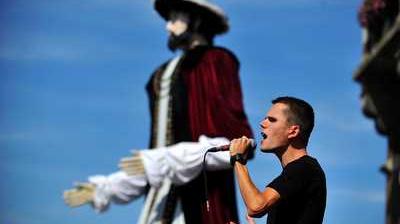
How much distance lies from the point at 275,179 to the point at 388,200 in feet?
40.5

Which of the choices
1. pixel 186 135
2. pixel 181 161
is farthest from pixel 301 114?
pixel 186 135

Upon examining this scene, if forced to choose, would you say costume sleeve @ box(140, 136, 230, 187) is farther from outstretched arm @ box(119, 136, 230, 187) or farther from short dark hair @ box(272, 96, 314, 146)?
short dark hair @ box(272, 96, 314, 146)

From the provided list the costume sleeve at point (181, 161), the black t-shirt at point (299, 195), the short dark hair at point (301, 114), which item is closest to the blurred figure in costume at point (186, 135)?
the costume sleeve at point (181, 161)

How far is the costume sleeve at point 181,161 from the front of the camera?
7.82 meters

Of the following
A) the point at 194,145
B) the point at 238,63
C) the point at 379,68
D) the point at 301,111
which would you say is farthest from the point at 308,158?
the point at 379,68

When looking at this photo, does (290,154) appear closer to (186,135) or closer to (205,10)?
(186,135)

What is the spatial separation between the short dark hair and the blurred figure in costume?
3.68m

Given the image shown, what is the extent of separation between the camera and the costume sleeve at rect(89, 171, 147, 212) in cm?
814

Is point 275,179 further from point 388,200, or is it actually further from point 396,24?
point 388,200

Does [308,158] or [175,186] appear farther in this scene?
[175,186]

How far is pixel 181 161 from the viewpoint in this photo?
25.7 ft

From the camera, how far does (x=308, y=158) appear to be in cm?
398

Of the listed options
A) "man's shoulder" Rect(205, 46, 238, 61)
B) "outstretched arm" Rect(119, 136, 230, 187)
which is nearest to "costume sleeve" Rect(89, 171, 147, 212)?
"outstretched arm" Rect(119, 136, 230, 187)

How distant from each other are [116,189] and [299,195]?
448 centimetres
